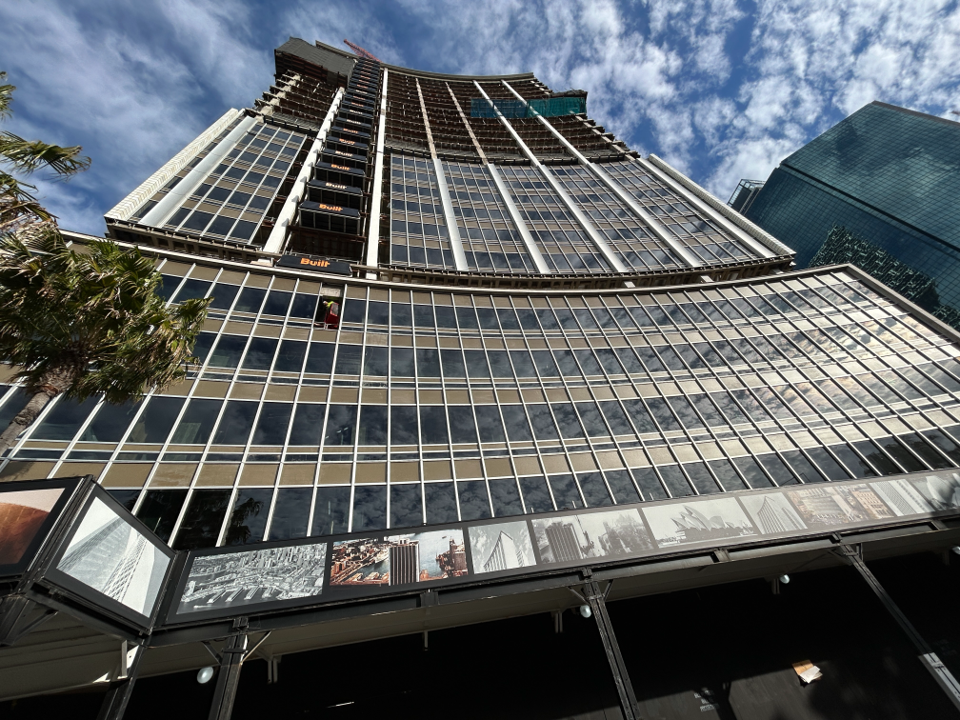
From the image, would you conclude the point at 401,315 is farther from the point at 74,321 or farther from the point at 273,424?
the point at 74,321

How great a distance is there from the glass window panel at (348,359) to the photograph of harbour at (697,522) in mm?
13961

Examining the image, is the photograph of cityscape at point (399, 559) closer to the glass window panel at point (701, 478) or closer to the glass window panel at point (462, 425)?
Answer: the glass window panel at point (462, 425)

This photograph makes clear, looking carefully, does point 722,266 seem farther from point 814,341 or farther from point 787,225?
point 787,225

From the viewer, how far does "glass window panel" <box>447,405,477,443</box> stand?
18.3m

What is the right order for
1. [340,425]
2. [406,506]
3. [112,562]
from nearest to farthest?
[112,562]
[406,506]
[340,425]

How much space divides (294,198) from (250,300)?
16.6 m

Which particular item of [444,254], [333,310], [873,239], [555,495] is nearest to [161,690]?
[555,495]

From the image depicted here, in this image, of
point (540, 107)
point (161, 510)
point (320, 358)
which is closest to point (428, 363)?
point (320, 358)

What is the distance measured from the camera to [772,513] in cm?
1456

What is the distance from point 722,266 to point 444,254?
76.0 ft

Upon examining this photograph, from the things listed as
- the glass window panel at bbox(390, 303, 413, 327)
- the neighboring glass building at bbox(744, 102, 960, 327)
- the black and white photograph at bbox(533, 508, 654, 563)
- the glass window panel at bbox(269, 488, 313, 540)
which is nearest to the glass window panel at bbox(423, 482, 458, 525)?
the black and white photograph at bbox(533, 508, 654, 563)

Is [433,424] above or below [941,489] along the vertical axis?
above

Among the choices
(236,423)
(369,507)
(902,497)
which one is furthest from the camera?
(236,423)

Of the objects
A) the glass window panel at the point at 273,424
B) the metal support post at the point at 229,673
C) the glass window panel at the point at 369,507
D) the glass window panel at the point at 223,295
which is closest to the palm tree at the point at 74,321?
the glass window panel at the point at 273,424
